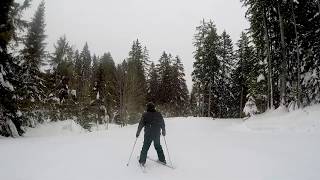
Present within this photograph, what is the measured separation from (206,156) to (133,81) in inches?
1160

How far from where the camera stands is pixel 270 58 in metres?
30.2

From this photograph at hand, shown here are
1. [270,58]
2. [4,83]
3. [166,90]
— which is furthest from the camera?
[166,90]

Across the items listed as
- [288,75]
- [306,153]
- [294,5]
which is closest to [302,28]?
[294,5]

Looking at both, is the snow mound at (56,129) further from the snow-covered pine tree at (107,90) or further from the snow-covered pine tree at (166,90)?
the snow-covered pine tree at (166,90)

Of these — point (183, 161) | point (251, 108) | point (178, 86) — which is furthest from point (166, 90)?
point (183, 161)

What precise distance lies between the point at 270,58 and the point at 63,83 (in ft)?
85.3

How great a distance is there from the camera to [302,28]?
25359 millimetres

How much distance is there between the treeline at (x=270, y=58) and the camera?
23188 millimetres

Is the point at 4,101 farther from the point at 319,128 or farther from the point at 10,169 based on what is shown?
the point at 319,128

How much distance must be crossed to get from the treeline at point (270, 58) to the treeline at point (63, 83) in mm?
10666

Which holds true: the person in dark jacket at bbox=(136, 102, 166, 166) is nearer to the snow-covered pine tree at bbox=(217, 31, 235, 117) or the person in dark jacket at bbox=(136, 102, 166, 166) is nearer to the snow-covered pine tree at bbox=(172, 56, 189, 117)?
the snow-covered pine tree at bbox=(217, 31, 235, 117)

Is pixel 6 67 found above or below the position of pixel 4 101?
above

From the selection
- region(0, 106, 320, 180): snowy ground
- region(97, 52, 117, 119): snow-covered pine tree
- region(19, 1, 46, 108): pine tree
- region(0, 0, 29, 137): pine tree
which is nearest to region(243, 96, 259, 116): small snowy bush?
region(97, 52, 117, 119): snow-covered pine tree

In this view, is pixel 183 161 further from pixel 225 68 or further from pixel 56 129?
pixel 225 68
